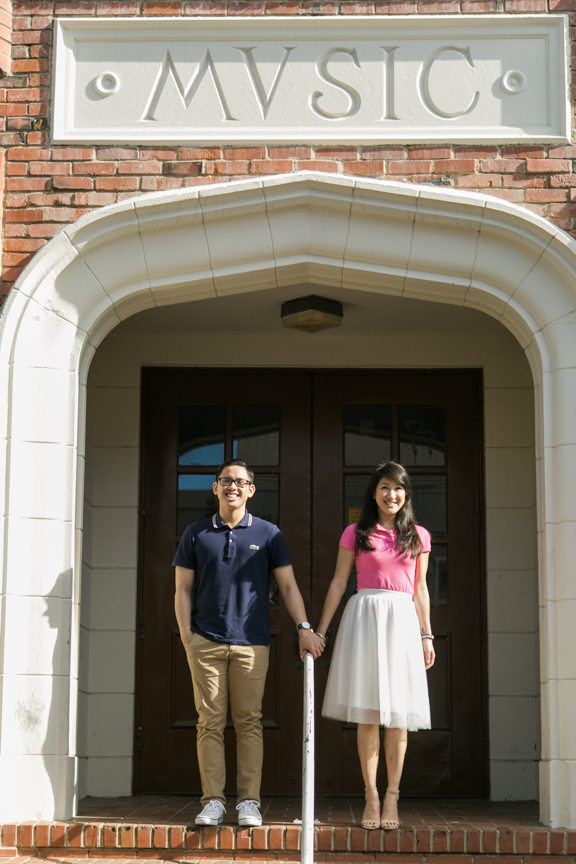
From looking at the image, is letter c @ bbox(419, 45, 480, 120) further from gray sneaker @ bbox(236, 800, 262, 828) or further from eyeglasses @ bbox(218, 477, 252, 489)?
gray sneaker @ bbox(236, 800, 262, 828)

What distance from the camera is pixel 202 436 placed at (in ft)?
21.9

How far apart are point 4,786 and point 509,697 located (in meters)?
2.95

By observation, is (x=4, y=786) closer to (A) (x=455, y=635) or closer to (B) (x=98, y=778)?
(B) (x=98, y=778)

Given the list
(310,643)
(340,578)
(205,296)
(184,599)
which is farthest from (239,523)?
(205,296)

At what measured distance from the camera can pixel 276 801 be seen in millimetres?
6004

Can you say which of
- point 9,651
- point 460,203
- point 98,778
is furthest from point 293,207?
point 98,778

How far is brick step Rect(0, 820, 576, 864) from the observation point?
473 cm

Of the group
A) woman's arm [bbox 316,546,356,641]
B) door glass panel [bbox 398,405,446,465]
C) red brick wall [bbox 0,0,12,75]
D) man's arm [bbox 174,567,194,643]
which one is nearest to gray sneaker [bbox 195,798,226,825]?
man's arm [bbox 174,567,194,643]

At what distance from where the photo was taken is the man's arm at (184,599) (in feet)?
16.5

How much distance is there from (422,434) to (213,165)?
225cm

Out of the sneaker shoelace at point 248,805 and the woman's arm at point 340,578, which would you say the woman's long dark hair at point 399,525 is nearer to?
the woman's arm at point 340,578

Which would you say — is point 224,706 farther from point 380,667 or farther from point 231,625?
point 380,667

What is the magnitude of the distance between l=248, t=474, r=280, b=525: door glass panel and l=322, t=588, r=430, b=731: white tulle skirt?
5.27 feet

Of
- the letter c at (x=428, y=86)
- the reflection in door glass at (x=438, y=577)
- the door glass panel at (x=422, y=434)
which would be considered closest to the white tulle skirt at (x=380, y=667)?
the reflection in door glass at (x=438, y=577)
